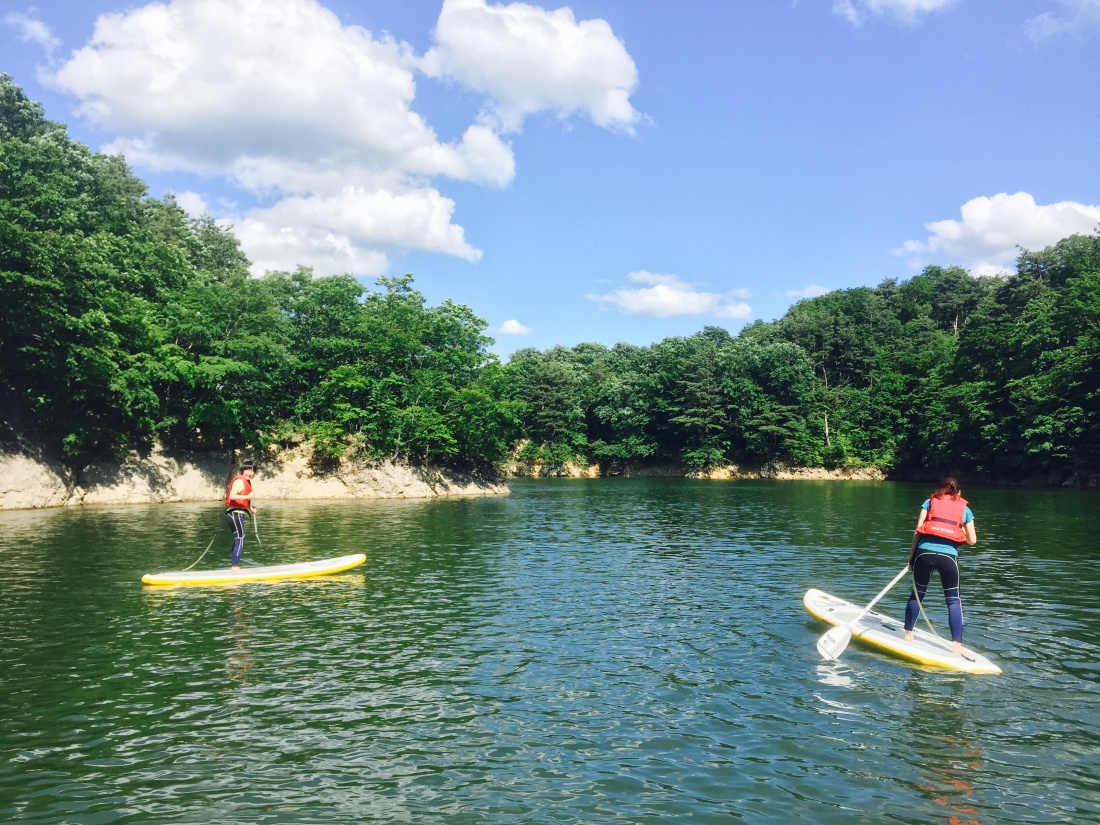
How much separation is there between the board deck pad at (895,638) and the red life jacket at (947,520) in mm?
1755

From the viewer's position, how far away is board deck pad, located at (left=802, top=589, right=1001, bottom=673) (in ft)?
35.7

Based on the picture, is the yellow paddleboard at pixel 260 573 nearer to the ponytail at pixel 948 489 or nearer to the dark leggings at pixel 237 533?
the dark leggings at pixel 237 533

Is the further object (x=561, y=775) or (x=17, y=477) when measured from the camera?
(x=17, y=477)

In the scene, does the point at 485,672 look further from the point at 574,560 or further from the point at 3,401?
the point at 3,401

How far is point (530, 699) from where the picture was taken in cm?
966

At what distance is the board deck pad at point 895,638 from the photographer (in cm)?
1088

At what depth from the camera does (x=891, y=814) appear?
6.57 metres

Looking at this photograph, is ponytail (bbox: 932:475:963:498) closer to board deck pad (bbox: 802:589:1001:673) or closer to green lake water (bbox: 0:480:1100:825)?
board deck pad (bbox: 802:589:1001:673)

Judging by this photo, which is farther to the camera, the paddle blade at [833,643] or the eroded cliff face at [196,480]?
the eroded cliff face at [196,480]

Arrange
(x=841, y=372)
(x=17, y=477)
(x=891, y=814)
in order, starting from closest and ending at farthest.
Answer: (x=891, y=814)
(x=17, y=477)
(x=841, y=372)

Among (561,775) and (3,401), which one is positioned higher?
(3,401)

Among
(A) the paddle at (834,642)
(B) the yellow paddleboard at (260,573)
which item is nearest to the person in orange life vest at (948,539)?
(A) the paddle at (834,642)

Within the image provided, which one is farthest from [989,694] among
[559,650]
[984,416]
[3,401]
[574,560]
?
[984,416]

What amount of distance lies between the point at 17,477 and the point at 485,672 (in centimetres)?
3379
